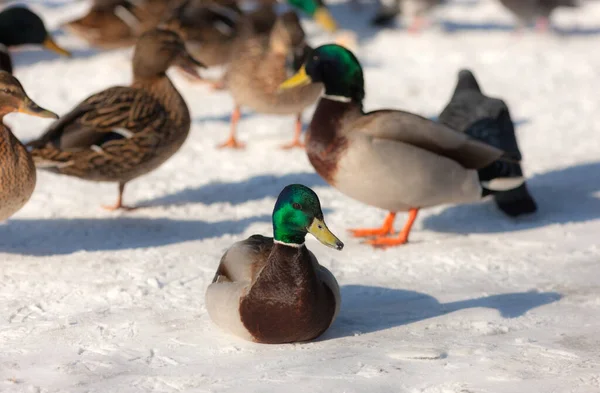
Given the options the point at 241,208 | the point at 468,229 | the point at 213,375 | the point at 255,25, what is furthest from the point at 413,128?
the point at 255,25

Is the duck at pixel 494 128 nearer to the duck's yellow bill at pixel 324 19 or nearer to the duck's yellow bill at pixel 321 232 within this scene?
the duck's yellow bill at pixel 321 232

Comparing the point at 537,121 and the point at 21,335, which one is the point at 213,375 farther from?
the point at 537,121

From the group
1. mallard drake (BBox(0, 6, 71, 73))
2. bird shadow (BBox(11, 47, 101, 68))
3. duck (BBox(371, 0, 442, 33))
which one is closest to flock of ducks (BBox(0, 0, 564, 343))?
mallard drake (BBox(0, 6, 71, 73))

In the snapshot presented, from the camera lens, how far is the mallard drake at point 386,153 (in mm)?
5730

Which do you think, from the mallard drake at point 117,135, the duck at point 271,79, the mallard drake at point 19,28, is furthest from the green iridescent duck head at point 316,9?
the mallard drake at point 117,135

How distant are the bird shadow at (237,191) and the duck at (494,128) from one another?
116cm

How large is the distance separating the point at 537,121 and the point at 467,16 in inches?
196

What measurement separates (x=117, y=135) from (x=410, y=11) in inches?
271

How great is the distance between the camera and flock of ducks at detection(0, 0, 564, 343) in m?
4.14

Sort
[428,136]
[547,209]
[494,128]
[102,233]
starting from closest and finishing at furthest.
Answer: [428,136] → [102,233] → [494,128] → [547,209]

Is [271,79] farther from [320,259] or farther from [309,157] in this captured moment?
[320,259]

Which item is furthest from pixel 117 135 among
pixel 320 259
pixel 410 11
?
pixel 410 11

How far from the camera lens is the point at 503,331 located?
177 inches

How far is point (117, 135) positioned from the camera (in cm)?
615
